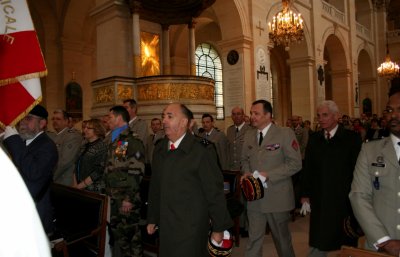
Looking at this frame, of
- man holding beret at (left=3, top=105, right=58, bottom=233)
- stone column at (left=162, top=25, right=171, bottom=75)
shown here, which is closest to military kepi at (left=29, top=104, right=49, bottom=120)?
man holding beret at (left=3, top=105, right=58, bottom=233)

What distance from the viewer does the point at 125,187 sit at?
11.9 ft

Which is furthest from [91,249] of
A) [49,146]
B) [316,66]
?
[316,66]

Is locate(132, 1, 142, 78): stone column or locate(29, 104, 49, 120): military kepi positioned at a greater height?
locate(132, 1, 142, 78): stone column

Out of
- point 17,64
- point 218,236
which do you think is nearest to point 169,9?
point 17,64

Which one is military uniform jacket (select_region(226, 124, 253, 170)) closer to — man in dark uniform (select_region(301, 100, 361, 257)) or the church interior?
the church interior

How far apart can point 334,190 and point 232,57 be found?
973 cm

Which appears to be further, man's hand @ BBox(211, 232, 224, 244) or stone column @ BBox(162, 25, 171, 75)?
stone column @ BBox(162, 25, 171, 75)

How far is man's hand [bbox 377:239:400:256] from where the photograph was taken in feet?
6.72

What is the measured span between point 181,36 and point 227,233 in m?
17.0

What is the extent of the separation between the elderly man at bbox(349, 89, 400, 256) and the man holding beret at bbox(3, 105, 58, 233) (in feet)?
8.28

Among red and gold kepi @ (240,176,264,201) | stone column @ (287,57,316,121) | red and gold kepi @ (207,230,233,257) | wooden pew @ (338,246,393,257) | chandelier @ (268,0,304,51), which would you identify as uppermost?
chandelier @ (268,0,304,51)

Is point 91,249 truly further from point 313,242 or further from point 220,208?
point 313,242

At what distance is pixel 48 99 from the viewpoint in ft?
48.0

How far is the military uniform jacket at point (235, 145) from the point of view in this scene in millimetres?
6385
